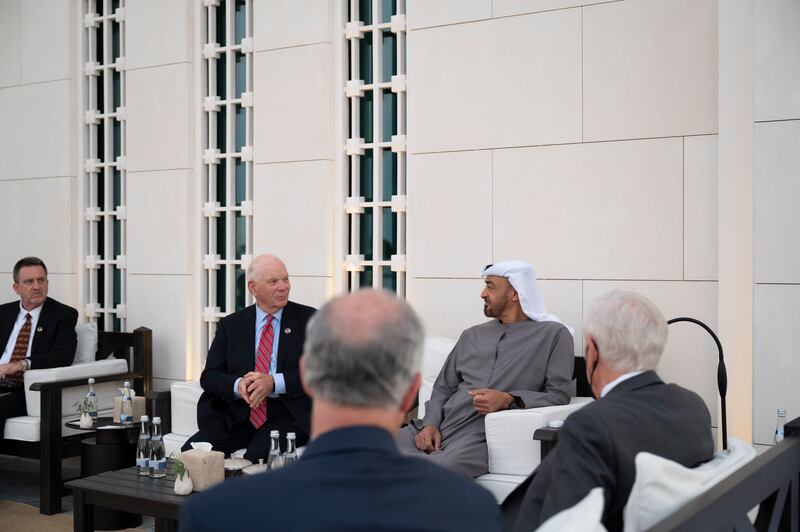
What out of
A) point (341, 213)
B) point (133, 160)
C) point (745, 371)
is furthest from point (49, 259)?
point (745, 371)

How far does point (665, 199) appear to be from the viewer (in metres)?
4.96

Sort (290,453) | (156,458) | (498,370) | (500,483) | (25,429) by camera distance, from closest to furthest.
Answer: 1. (290,453)
2. (156,458)
3. (500,483)
4. (498,370)
5. (25,429)

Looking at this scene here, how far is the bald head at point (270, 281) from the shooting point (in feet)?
16.9

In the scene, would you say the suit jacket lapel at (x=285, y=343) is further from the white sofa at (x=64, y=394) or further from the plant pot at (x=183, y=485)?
the white sofa at (x=64, y=394)

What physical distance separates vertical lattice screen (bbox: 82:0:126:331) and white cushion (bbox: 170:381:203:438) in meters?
1.59

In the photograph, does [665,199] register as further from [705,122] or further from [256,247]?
[256,247]

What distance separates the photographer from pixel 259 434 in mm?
4949

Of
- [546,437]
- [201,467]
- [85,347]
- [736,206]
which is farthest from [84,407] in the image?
[736,206]

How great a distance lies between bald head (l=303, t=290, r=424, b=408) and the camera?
1.58 meters

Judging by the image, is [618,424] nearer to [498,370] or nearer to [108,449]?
[498,370]

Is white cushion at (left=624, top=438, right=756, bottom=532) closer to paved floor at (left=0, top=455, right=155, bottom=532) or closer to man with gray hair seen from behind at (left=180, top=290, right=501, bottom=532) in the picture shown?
man with gray hair seen from behind at (left=180, top=290, right=501, bottom=532)

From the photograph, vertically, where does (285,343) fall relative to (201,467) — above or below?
above

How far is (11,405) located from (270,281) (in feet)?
6.91

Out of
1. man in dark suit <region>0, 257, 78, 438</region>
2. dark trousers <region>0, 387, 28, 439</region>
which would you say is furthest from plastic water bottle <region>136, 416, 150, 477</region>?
man in dark suit <region>0, 257, 78, 438</region>
